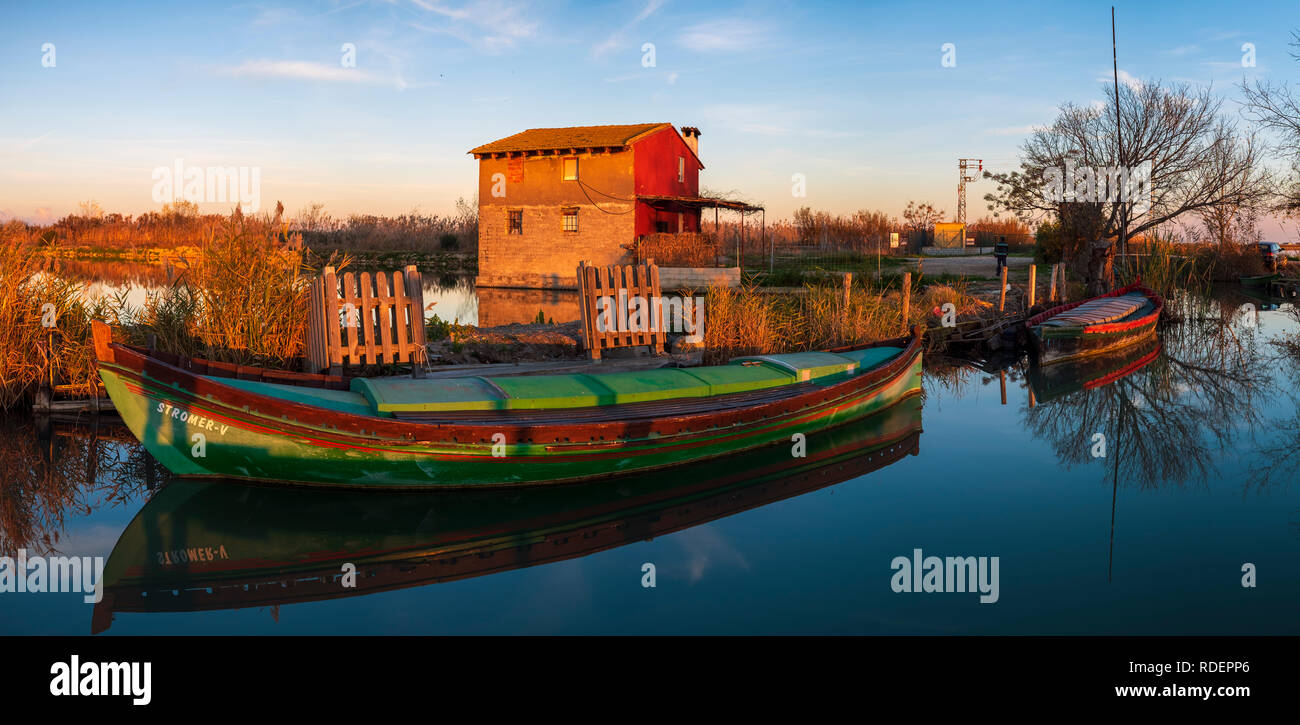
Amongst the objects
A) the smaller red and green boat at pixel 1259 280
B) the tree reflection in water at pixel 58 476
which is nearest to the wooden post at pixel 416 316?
the tree reflection in water at pixel 58 476

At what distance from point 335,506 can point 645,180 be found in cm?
2881

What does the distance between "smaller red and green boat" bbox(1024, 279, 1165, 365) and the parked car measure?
24041 mm

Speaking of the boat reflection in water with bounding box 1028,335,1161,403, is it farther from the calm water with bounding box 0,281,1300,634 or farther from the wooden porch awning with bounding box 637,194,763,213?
the wooden porch awning with bounding box 637,194,763,213

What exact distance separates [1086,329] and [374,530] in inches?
636

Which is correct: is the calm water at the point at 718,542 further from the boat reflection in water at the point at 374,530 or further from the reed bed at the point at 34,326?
the reed bed at the point at 34,326

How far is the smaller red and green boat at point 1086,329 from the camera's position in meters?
18.3

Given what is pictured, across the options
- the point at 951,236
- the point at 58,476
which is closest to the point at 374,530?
the point at 58,476

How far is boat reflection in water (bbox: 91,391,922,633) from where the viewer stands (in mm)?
6312

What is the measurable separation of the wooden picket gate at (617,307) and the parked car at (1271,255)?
3922cm

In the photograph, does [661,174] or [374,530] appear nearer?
[374,530]

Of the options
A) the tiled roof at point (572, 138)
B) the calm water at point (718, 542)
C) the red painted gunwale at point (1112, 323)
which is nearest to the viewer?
the calm water at point (718, 542)

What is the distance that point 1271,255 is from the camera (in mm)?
39875

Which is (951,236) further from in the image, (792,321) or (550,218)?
(792,321)
